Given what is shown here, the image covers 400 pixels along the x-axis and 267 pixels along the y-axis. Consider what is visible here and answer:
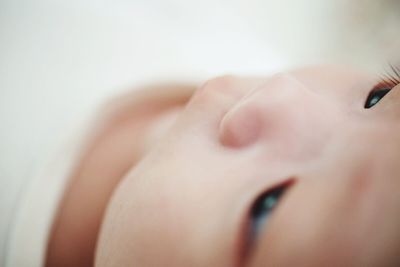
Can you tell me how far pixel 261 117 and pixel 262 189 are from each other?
0.24 ft

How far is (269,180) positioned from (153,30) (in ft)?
→ 1.08

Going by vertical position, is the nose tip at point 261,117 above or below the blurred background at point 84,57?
below

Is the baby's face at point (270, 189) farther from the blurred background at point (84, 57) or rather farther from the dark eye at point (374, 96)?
the blurred background at point (84, 57)

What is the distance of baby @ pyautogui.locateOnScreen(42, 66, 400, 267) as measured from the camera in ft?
1.02

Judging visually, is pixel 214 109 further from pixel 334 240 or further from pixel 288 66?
pixel 288 66

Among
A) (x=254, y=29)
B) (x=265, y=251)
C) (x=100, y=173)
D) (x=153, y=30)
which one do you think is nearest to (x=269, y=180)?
(x=265, y=251)

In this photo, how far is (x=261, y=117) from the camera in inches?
15.4

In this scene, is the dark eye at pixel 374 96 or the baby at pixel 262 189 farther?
the dark eye at pixel 374 96

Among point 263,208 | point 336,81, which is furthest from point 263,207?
point 336,81

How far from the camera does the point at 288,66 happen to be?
880mm

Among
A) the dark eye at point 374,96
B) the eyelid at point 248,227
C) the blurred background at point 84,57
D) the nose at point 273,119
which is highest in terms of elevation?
the blurred background at point 84,57

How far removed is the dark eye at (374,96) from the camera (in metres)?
0.44

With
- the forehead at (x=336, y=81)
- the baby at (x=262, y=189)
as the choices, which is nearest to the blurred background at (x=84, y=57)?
the baby at (x=262, y=189)

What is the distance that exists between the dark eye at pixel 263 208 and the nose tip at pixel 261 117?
2.1 inches
